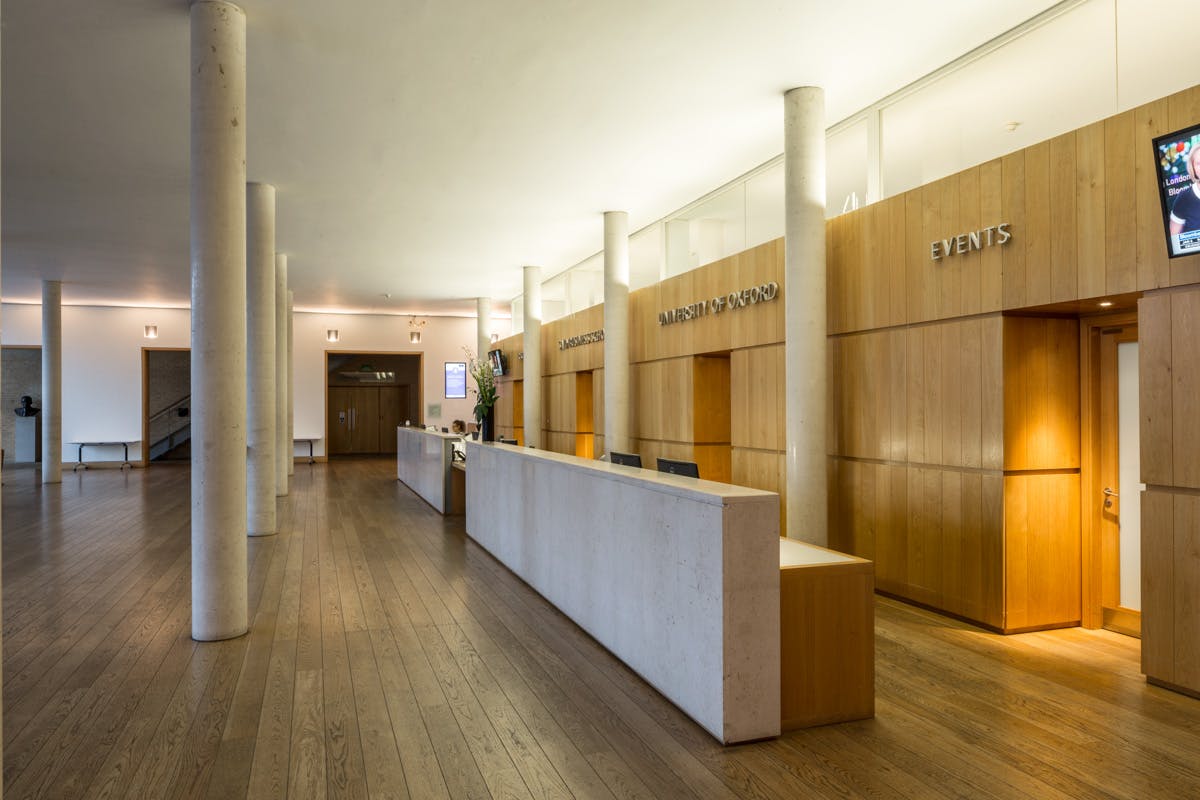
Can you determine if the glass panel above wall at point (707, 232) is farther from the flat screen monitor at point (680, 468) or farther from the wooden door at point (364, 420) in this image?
the wooden door at point (364, 420)

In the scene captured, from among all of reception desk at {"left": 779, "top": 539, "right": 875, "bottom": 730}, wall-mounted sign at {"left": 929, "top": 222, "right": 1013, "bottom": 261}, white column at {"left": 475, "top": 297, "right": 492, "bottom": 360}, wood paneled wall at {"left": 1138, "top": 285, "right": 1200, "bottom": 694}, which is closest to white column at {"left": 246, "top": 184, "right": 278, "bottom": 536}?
reception desk at {"left": 779, "top": 539, "right": 875, "bottom": 730}

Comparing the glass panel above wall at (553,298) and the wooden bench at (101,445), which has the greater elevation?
the glass panel above wall at (553,298)

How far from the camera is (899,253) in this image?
5.79 metres

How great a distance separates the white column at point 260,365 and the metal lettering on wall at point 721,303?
15.1ft

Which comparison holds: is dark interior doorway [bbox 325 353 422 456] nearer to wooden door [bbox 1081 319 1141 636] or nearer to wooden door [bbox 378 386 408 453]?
wooden door [bbox 378 386 408 453]

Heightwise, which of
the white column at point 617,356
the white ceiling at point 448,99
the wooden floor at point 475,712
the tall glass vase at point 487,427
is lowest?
the wooden floor at point 475,712

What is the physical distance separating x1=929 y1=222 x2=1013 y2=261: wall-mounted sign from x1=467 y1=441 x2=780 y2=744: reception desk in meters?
2.68

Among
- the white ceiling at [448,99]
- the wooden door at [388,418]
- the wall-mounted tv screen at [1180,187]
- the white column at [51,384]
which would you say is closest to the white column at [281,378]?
the white ceiling at [448,99]

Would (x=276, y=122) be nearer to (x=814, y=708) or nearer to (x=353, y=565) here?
(x=353, y=565)

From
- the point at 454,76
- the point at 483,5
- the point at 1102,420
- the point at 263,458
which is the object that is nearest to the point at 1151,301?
the point at 1102,420

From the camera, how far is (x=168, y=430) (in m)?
21.0

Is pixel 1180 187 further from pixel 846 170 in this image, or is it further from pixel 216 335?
pixel 216 335

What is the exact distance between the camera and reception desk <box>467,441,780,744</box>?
10.6ft

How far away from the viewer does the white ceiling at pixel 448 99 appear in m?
5.13
